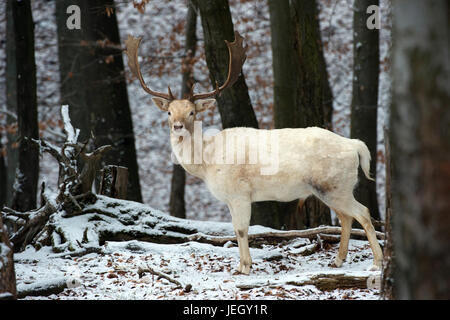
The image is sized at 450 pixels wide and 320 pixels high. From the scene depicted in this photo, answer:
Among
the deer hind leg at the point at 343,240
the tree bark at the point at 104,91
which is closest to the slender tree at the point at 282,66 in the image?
the tree bark at the point at 104,91

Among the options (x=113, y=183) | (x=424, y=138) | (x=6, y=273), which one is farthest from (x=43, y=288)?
(x=424, y=138)

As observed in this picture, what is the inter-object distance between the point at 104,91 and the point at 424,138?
9148 millimetres

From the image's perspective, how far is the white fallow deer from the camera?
6258 millimetres

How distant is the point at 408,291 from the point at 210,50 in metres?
6.18

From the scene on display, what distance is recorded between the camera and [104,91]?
11.4 m

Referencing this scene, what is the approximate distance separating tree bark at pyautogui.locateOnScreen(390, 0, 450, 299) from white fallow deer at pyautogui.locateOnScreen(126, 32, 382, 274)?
122 inches

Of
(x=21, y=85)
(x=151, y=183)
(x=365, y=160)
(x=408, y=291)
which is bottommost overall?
(x=151, y=183)

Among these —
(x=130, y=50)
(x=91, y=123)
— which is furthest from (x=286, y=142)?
(x=91, y=123)

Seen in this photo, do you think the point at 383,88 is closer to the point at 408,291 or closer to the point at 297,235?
the point at 297,235

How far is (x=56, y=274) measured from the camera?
19.9ft

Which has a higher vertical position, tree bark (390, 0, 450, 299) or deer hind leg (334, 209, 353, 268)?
tree bark (390, 0, 450, 299)

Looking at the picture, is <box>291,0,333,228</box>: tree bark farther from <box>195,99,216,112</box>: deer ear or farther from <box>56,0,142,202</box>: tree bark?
<box>56,0,142,202</box>: tree bark

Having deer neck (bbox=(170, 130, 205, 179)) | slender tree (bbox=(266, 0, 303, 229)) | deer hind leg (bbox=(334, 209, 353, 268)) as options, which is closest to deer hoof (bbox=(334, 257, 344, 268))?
deer hind leg (bbox=(334, 209, 353, 268))

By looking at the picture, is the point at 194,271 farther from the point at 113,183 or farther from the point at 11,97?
the point at 11,97
